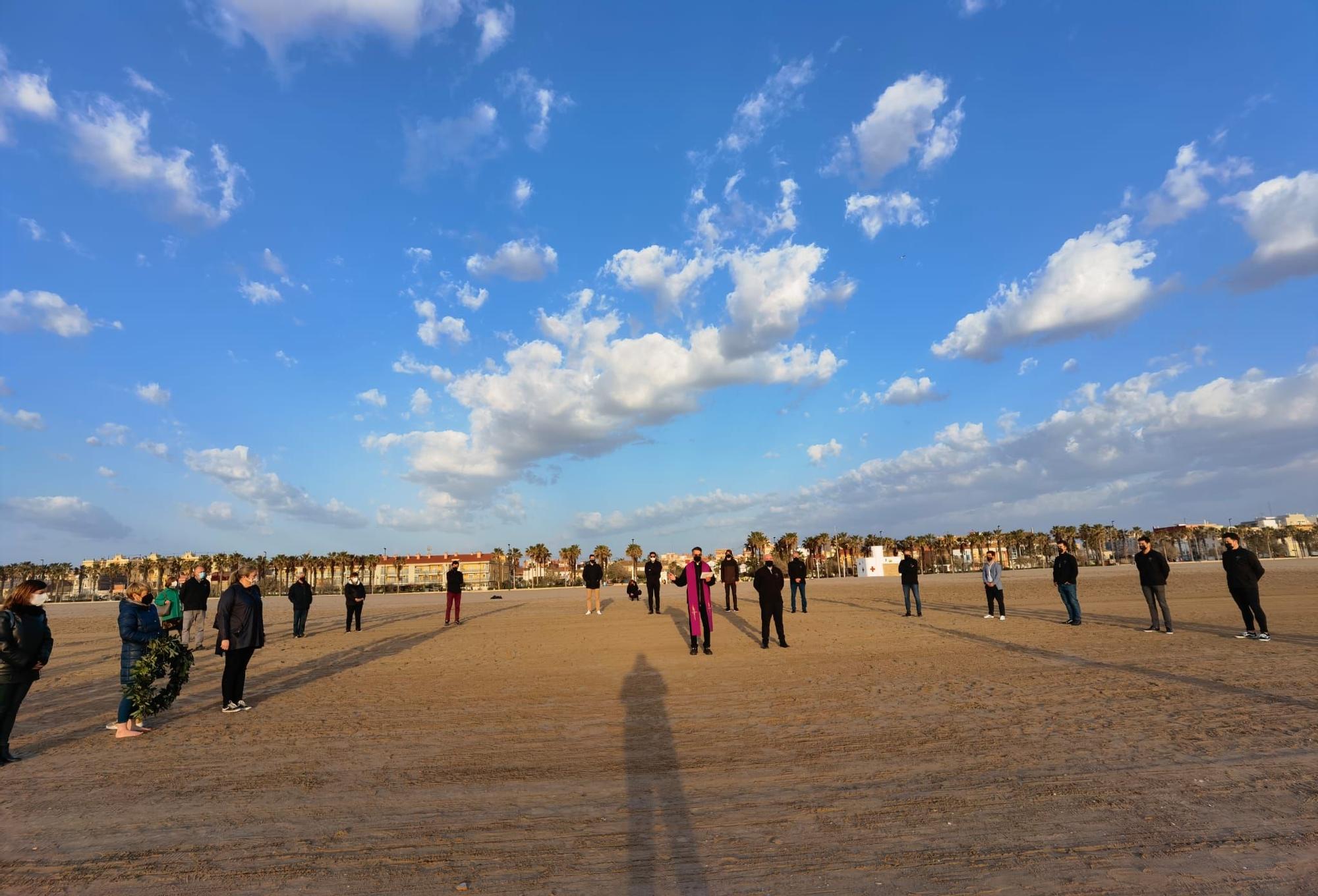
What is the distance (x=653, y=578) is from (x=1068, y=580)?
11.9 metres

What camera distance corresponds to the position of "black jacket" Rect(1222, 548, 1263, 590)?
11.6 m

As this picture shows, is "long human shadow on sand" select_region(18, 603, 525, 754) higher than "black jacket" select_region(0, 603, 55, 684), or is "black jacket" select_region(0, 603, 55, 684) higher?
"black jacket" select_region(0, 603, 55, 684)

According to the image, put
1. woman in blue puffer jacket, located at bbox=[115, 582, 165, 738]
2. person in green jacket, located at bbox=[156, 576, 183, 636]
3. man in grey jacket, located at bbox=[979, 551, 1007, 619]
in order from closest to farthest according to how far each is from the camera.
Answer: woman in blue puffer jacket, located at bbox=[115, 582, 165, 738] → person in green jacket, located at bbox=[156, 576, 183, 636] → man in grey jacket, located at bbox=[979, 551, 1007, 619]

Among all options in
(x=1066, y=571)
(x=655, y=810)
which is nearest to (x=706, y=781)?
(x=655, y=810)

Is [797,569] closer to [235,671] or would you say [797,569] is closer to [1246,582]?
[1246,582]

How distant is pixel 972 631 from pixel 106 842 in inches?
604

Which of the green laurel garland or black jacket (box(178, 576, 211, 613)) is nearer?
the green laurel garland

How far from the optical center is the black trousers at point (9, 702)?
6.38m

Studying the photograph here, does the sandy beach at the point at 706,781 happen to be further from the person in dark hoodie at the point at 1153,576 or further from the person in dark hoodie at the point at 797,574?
the person in dark hoodie at the point at 797,574

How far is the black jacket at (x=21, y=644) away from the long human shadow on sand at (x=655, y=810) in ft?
19.1

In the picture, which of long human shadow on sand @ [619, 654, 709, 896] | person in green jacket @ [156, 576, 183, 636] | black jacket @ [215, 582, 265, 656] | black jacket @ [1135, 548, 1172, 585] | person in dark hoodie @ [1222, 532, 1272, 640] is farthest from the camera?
black jacket @ [1135, 548, 1172, 585]

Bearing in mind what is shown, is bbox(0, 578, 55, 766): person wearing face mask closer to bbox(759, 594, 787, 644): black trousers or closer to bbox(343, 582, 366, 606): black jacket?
bbox(759, 594, 787, 644): black trousers

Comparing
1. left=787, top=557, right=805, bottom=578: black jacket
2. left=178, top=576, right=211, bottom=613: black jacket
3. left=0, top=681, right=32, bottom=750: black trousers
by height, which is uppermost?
left=178, top=576, right=211, bottom=613: black jacket

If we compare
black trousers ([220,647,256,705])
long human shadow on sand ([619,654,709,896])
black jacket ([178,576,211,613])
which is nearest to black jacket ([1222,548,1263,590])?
long human shadow on sand ([619,654,709,896])
